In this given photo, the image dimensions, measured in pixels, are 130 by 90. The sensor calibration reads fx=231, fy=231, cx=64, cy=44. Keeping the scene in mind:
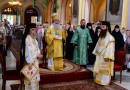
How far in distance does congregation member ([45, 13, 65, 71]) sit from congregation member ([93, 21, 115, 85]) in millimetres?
1170

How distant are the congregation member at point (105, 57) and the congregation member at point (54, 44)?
3.84ft

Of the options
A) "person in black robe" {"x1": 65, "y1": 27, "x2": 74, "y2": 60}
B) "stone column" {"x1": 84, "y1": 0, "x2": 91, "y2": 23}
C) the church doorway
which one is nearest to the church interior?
"person in black robe" {"x1": 65, "y1": 27, "x2": 74, "y2": 60}

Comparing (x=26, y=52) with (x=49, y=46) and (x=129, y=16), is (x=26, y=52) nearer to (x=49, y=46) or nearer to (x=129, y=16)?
(x=49, y=46)

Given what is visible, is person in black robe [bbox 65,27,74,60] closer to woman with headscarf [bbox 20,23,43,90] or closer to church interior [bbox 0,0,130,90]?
church interior [bbox 0,0,130,90]

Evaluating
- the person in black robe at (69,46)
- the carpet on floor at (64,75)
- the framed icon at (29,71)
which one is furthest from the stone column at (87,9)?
the framed icon at (29,71)

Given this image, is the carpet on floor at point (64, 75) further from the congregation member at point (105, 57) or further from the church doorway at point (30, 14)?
the church doorway at point (30, 14)

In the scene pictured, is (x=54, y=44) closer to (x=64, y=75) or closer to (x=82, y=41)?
(x=64, y=75)

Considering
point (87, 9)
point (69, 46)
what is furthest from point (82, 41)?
point (87, 9)

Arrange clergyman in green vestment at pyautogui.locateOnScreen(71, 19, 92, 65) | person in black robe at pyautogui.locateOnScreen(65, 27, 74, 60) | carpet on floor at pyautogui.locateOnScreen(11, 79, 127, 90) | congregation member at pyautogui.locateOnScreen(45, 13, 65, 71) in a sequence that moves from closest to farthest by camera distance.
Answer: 1. carpet on floor at pyautogui.locateOnScreen(11, 79, 127, 90)
2. congregation member at pyautogui.locateOnScreen(45, 13, 65, 71)
3. clergyman in green vestment at pyautogui.locateOnScreen(71, 19, 92, 65)
4. person in black robe at pyautogui.locateOnScreen(65, 27, 74, 60)

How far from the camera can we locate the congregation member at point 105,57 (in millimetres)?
5723

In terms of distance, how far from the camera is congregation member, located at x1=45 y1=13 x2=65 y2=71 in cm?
641

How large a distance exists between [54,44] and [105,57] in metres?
1.51

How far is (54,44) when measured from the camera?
642cm

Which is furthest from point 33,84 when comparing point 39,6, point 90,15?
point 39,6
